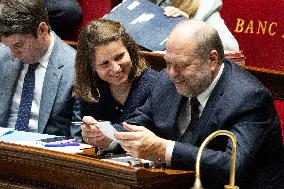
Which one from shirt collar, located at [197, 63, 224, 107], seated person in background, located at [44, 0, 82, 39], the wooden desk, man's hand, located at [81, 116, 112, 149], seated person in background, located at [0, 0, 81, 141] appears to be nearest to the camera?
the wooden desk

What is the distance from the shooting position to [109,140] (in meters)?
2.39

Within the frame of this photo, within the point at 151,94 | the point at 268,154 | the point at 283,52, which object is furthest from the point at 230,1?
the point at 268,154

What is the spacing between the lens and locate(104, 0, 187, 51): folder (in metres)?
2.99

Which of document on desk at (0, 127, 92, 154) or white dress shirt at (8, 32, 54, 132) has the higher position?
white dress shirt at (8, 32, 54, 132)

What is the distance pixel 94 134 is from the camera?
240cm

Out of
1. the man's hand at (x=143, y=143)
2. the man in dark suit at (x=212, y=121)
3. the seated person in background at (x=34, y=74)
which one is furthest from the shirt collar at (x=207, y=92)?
the seated person in background at (x=34, y=74)

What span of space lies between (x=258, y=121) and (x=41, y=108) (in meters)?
1.02

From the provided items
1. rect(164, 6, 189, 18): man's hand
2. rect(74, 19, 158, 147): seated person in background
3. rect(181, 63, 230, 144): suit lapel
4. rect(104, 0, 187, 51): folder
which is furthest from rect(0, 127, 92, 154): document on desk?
rect(164, 6, 189, 18): man's hand

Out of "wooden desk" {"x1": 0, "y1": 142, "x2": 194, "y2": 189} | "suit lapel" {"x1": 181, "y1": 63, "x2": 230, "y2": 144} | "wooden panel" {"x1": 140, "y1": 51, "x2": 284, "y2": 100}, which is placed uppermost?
"wooden panel" {"x1": 140, "y1": 51, "x2": 284, "y2": 100}

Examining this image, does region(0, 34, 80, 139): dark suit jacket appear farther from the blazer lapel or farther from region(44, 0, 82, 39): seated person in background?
A: region(44, 0, 82, 39): seated person in background

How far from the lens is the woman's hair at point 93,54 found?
2664mm

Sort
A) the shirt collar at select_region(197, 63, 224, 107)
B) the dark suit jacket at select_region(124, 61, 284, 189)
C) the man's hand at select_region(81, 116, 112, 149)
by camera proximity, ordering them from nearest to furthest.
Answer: the dark suit jacket at select_region(124, 61, 284, 189), the shirt collar at select_region(197, 63, 224, 107), the man's hand at select_region(81, 116, 112, 149)

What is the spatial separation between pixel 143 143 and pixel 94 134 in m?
0.31

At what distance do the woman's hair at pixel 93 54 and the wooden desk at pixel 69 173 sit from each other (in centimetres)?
50
